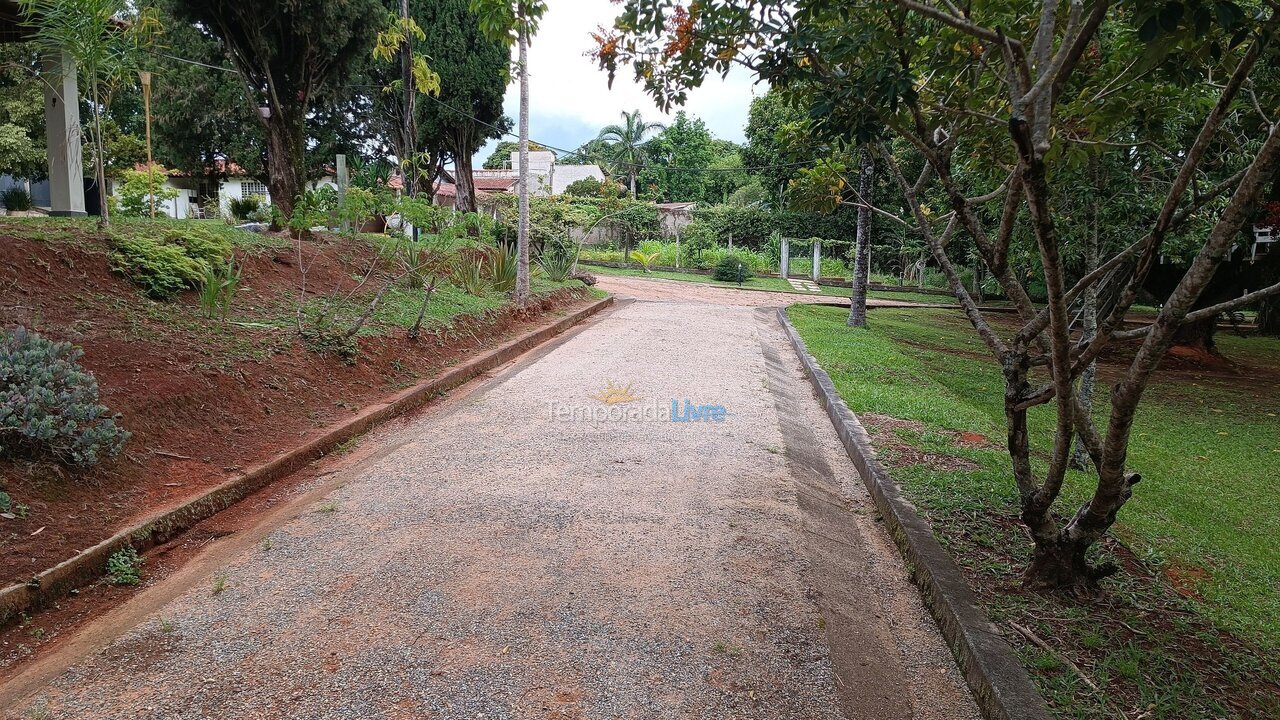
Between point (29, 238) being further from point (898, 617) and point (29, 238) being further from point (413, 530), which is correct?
point (898, 617)

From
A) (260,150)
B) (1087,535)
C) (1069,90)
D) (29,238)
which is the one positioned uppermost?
(260,150)

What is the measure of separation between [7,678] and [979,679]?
3.58m

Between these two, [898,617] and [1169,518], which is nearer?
[898,617]

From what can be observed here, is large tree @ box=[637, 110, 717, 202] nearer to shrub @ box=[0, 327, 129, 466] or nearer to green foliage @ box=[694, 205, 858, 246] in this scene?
green foliage @ box=[694, 205, 858, 246]

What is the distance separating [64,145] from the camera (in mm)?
11203

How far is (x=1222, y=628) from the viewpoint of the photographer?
3.37m

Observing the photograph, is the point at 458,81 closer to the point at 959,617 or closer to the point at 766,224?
the point at 766,224

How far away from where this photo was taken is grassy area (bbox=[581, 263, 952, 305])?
24506 millimetres

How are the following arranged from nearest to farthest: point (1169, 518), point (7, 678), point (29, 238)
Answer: point (7, 678)
point (1169, 518)
point (29, 238)

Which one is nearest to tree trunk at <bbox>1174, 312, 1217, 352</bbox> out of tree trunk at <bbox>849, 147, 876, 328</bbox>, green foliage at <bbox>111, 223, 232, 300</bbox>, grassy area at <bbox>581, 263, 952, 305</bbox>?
tree trunk at <bbox>849, 147, 876, 328</bbox>

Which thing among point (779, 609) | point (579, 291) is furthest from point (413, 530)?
point (579, 291)

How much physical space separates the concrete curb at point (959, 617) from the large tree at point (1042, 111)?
451 millimetres

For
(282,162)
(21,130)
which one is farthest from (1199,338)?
(21,130)

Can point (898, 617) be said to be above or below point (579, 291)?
below
